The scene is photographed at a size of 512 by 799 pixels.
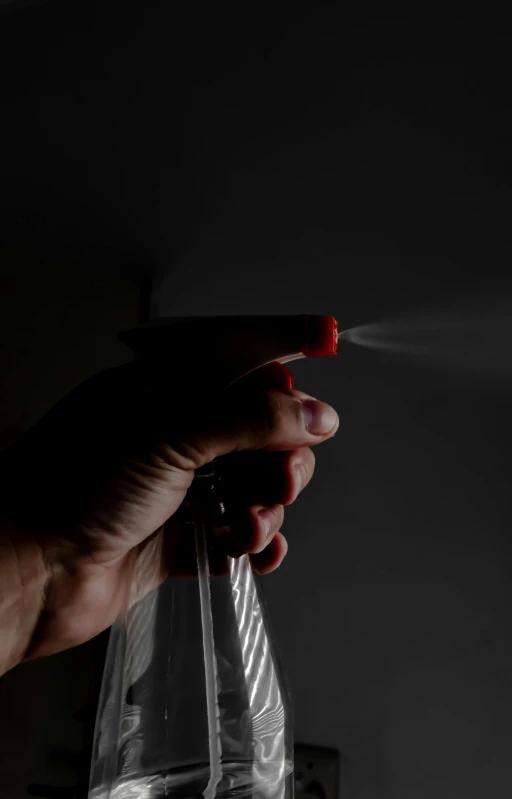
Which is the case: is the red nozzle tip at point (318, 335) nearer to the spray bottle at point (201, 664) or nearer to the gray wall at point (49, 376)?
the spray bottle at point (201, 664)

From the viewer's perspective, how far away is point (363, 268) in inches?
31.1

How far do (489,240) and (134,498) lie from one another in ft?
1.68

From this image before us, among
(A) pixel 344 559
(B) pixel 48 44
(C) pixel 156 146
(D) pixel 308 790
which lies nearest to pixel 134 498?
(A) pixel 344 559

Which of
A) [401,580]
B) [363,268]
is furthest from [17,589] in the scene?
[363,268]

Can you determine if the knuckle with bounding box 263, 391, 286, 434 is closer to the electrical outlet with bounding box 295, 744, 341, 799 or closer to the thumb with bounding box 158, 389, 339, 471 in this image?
the thumb with bounding box 158, 389, 339, 471

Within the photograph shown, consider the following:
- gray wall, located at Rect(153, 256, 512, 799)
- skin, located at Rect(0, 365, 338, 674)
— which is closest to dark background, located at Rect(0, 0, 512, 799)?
gray wall, located at Rect(153, 256, 512, 799)

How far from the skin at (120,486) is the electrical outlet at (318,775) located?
28 centimetres

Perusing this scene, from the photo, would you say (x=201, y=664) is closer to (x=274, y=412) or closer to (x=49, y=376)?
(x=274, y=412)

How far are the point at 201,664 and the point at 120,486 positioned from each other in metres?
0.14

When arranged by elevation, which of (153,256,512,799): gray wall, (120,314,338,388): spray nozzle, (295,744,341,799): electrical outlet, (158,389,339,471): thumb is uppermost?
(120,314,338,388): spray nozzle

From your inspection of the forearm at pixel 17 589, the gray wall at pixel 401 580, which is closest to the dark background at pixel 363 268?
the gray wall at pixel 401 580

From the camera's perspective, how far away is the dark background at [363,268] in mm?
711

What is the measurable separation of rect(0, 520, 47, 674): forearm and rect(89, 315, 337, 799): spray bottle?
0.12 metres

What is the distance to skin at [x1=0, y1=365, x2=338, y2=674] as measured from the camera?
0.44 metres
